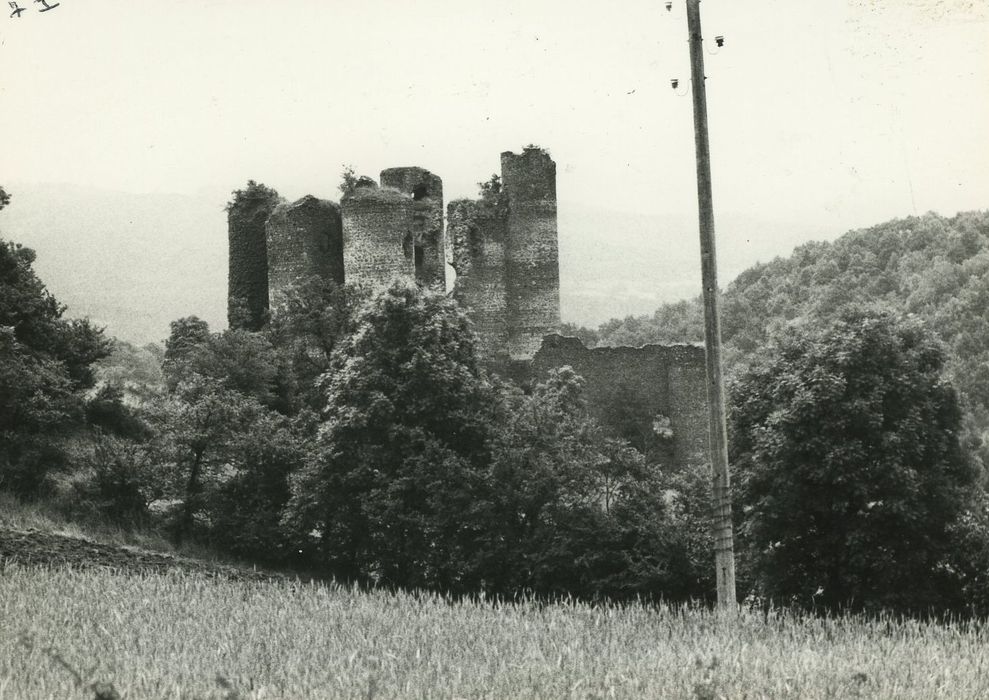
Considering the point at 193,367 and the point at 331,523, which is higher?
the point at 193,367

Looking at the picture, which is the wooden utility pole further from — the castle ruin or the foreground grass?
the castle ruin

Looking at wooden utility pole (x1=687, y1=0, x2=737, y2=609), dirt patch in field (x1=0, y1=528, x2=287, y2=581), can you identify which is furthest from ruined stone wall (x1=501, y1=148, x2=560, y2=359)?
wooden utility pole (x1=687, y1=0, x2=737, y2=609)

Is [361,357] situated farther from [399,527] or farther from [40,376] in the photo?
[40,376]

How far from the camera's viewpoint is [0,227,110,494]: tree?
30953 millimetres

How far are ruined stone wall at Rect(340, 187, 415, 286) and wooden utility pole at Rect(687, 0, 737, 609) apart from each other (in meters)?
21.9

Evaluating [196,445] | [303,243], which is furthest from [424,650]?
[303,243]

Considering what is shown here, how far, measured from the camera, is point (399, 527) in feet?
94.4

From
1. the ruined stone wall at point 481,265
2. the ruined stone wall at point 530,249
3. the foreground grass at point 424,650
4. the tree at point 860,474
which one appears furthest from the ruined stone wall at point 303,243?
the foreground grass at point 424,650

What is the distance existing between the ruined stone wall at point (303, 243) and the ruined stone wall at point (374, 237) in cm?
107

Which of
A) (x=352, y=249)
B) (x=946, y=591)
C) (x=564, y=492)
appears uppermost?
(x=352, y=249)

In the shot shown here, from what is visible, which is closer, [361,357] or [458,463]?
[458,463]

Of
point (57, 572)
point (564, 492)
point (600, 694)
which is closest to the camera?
point (600, 694)

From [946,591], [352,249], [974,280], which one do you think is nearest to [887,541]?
[946,591]

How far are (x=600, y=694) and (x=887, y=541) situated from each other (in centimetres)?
1410
